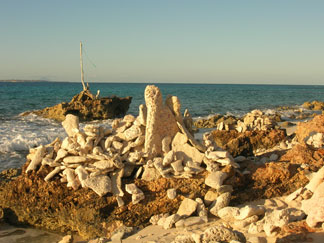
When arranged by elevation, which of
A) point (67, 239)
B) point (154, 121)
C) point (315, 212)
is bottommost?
point (67, 239)

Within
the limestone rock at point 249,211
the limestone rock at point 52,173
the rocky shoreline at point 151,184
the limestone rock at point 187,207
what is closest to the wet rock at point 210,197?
the rocky shoreline at point 151,184

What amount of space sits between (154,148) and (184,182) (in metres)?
0.92

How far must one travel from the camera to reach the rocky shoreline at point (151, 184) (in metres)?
5.23

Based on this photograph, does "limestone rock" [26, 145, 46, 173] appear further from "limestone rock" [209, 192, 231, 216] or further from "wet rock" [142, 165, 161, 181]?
"limestone rock" [209, 192, 231, 216]

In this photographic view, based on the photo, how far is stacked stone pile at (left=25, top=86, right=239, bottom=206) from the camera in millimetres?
5812

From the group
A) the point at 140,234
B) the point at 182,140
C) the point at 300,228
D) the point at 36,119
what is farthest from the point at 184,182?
the point at 36,119

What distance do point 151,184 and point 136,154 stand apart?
2.12 feet

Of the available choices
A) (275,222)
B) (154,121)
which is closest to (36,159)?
(154,121)

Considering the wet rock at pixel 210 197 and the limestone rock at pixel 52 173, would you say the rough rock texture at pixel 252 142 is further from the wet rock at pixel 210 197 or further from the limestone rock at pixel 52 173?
the limestone rock at pixel 52 173

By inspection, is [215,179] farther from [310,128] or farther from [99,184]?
[310,128]

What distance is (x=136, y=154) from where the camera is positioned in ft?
Result: 20.2

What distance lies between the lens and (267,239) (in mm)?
4293

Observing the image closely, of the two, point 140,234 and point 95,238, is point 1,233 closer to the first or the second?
point 95,238

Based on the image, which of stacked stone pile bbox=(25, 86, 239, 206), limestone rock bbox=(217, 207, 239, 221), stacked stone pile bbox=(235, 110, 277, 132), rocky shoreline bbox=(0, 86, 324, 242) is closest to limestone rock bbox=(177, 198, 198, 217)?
rocky shoreline bbox=(0, 86, 324, 242)
